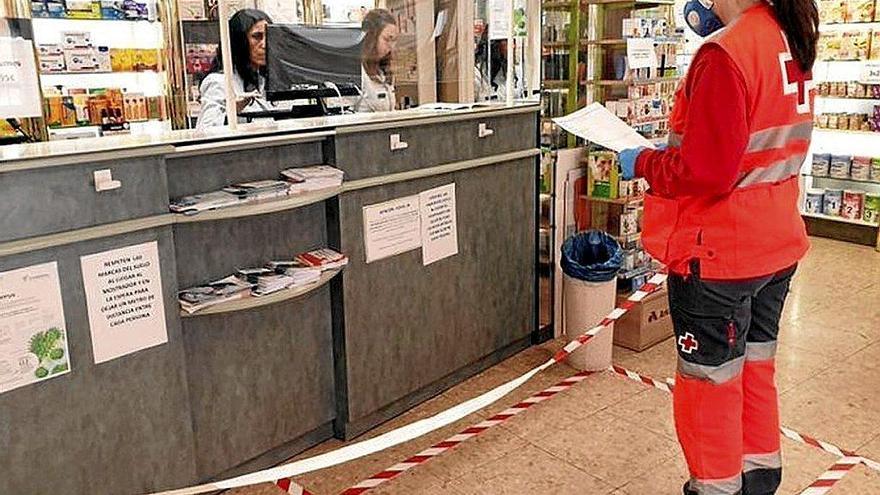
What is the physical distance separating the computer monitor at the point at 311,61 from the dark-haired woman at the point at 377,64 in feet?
0.63

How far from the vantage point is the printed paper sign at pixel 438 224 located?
3.41 m

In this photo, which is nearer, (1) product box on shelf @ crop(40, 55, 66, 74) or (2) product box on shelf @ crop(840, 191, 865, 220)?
(1) product box on shelf @ crop(40, 55, 66, 74)

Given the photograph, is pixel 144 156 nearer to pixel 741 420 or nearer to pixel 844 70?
pixel 741 420

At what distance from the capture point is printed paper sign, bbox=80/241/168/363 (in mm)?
2322

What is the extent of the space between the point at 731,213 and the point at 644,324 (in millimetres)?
1998

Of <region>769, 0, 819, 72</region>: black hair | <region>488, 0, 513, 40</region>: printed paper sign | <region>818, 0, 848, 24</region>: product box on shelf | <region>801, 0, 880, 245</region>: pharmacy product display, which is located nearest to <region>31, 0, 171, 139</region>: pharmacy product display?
<region>488, 0, 513, 40</region>: printed paper sign

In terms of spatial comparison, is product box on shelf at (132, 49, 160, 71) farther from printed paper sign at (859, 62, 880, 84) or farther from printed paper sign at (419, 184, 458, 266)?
A: printed paper sign at (859, 62, 880, 84)

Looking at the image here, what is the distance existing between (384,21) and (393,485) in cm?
258

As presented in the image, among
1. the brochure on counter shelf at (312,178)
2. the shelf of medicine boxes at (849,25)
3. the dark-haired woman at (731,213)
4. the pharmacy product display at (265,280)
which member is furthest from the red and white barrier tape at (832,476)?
the shelf of medicine boxes at (849,25)

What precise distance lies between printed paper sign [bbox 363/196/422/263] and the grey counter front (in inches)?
1.5

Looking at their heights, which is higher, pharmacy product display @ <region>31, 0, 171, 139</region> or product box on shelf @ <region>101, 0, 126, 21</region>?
product box on shelf @ <region>101, 0, 126, 21</region>

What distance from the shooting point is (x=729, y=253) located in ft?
7.29

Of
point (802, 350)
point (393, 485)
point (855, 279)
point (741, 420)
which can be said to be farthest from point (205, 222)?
point (855, 279)

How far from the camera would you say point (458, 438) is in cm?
323
